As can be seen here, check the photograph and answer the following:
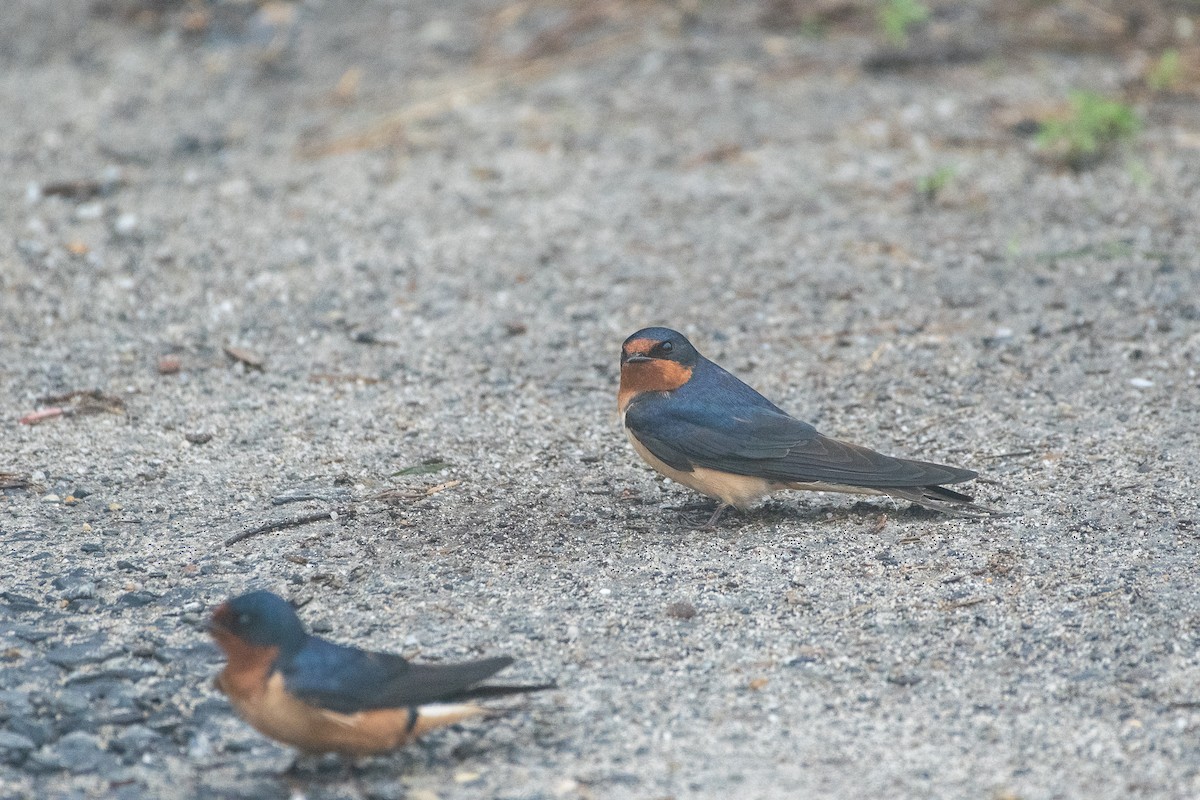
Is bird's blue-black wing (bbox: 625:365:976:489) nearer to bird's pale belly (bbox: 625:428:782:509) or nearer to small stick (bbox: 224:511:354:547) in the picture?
bird's pale belly (bbox: 625:428:782:509)

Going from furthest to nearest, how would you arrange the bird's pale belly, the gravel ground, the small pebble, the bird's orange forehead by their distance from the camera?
the bird's orange forehead → the bird's pale belly → the small pebble → the gravel ground

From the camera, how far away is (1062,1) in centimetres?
984

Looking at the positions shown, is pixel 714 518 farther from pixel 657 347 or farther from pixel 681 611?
pixel 681 611

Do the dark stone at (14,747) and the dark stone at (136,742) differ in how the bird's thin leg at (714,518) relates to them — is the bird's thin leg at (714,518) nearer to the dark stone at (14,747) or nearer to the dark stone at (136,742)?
the dark stone at (136,742)

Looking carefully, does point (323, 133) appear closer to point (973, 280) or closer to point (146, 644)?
point (973, 280)

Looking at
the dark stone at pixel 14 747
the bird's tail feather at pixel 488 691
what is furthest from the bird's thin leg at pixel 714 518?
the dark stone at pixel 14 747

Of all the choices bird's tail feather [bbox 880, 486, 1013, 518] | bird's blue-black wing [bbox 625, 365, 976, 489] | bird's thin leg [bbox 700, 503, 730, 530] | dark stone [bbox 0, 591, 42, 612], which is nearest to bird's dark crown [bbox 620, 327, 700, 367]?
bird's blue-black wing [bbox 625, 365, 976, 489]

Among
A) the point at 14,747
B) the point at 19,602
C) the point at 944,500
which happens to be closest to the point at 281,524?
the point at 19,602

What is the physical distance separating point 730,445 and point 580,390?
1.29m

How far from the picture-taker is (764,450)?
4.87 m

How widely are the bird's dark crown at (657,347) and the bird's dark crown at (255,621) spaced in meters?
1.92

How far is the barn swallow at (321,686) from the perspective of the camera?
3.41 metres

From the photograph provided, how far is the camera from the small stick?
472 centimetres

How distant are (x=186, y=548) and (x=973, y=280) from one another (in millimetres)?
3856
